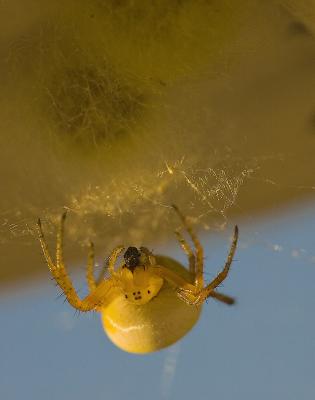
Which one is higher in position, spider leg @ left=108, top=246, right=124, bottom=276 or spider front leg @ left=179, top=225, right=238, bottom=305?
spider leg @ left=108, top=246, right=124, bottom=276

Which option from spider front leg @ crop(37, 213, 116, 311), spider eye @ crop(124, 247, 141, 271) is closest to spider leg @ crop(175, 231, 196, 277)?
spider eye @ crop(124, 247, 141, 271)

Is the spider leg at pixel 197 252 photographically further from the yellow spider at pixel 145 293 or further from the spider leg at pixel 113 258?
the spider leg at pixel 113 258

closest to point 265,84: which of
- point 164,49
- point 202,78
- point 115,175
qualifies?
point 202,78

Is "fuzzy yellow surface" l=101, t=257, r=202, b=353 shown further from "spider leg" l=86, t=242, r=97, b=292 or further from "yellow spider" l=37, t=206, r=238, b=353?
"spider leg" l=86, t=242, r=97, b=292

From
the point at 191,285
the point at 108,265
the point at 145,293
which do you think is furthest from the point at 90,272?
the point at 191,285

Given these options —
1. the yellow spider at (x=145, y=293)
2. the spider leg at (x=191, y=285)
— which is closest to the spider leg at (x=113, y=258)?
the yellow spider at (x=145, y=293)

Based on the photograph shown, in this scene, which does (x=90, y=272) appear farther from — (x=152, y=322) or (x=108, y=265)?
(x=152, y=322)

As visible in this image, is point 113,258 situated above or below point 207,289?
above
